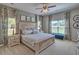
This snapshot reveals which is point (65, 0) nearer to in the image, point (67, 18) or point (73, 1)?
point (73, 1)

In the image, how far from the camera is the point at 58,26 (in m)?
1.91

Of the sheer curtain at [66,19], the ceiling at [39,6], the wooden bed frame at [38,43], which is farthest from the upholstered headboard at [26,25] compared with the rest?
the sheer curtain at [66,19]

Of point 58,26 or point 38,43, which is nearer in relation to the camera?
point 38,43

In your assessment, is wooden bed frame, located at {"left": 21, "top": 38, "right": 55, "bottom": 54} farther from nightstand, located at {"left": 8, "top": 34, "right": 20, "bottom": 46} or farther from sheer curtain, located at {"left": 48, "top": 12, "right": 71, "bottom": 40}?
sheer curtain, located at {"left": 48, "top": 12, "right": 71, "bottom": 40}

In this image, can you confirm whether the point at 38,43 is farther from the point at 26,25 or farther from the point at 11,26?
the point at 11,26

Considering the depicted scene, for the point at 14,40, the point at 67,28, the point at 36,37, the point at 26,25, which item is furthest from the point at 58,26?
the point at 14,40

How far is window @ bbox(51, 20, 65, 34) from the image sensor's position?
6.21 feet

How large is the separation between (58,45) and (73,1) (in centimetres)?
98

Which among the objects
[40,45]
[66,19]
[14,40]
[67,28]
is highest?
[66,19]

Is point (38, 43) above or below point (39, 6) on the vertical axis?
below

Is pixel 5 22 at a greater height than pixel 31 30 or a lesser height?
greater

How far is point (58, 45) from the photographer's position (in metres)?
1.85

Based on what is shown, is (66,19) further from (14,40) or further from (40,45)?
(14,40)
